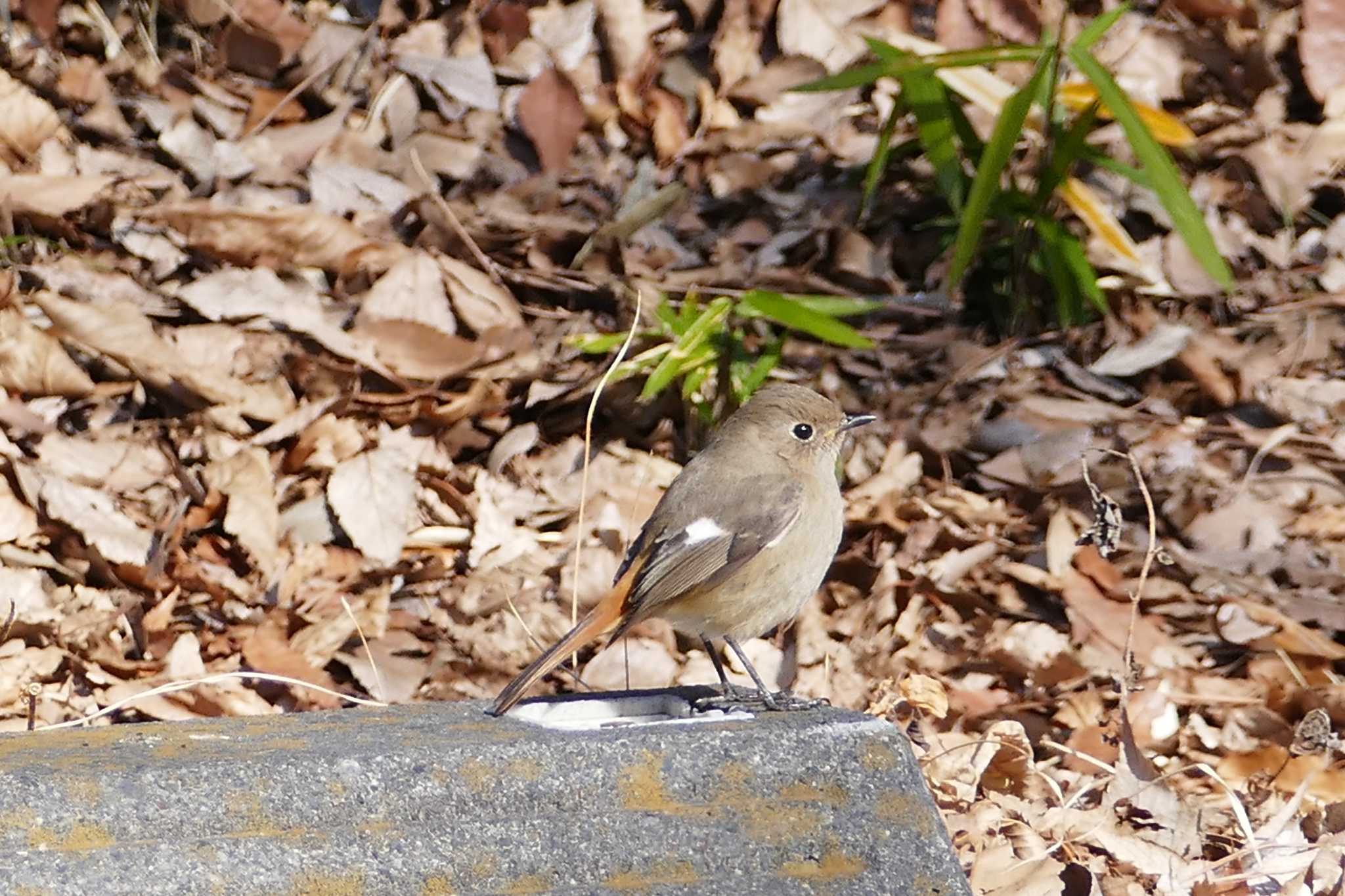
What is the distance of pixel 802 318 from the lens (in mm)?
5016

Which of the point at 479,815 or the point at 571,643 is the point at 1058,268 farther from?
the point at 479,815

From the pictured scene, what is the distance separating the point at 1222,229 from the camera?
582 centimetres

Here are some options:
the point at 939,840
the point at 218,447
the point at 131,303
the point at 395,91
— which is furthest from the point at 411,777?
the point at 395,91

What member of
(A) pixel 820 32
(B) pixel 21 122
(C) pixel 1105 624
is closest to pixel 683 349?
(C) pixel 1105 624

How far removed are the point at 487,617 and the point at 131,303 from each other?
158 cm

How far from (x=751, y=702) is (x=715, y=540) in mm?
572

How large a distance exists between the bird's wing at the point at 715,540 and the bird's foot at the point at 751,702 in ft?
0.88

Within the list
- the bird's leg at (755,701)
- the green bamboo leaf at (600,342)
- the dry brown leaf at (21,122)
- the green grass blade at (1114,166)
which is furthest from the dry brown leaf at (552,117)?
the bird's leg at (755,701)

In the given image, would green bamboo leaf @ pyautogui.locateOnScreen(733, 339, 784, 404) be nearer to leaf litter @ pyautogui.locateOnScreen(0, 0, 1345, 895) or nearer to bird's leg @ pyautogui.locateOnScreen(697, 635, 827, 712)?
leaf litter @ pyautogui.locateOnScreen(0, 0, 1345, 895)

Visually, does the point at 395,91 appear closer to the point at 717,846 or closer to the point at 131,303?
the point at 131,303

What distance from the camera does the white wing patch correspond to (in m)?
3.68

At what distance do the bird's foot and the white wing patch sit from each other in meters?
0.36

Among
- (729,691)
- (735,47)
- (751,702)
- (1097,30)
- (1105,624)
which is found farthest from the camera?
(735,47)

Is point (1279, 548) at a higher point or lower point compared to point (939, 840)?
lower
